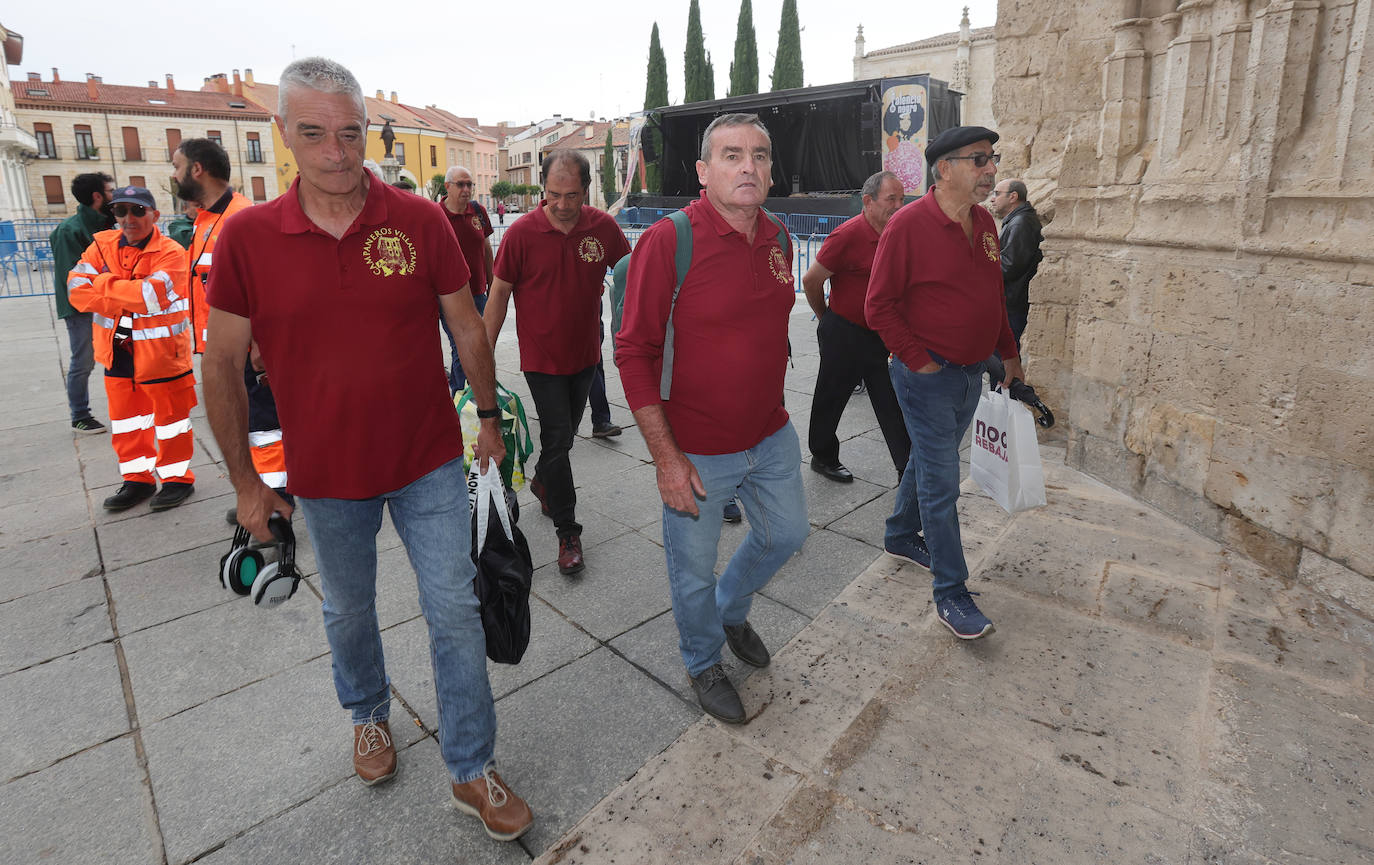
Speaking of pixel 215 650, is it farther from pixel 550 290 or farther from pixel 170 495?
pixel 550 290

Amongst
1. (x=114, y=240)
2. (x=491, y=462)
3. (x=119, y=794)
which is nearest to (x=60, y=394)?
(x=114, y=240)

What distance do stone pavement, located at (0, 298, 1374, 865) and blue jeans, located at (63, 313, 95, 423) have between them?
7.54 ft

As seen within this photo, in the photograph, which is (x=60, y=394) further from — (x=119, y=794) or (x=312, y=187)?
(x=312, y=187)

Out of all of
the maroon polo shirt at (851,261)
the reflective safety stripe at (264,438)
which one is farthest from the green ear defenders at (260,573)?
the maroon polo shirt at (851,261)

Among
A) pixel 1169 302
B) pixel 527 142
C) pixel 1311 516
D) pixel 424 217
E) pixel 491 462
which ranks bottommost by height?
pixel 1311 516

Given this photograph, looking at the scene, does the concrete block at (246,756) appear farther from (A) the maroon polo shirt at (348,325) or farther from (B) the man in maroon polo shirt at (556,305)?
(B) the man in maroon polo shirt at (556,305)

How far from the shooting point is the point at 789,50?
43.8m

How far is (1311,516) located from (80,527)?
20.8ft

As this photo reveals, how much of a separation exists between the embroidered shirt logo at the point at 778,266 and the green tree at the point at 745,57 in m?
44.5

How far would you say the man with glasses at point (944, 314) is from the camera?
121 inches

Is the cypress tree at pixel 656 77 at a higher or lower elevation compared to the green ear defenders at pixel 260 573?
higher

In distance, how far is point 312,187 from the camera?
1.99 m

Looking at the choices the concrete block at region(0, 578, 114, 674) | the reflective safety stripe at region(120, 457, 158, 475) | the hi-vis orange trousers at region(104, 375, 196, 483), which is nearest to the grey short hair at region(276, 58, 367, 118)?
the concrete block at region(0, 578, 114, 674)

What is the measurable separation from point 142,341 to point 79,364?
2050mm
